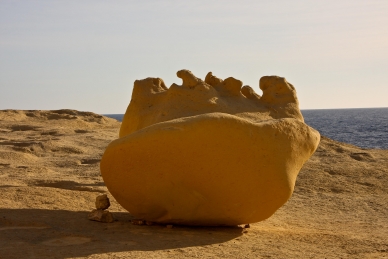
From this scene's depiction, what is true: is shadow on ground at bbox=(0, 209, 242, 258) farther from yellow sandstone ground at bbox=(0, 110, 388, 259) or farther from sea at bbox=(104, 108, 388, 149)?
sea at bbox=(104, 108, 388, 149)

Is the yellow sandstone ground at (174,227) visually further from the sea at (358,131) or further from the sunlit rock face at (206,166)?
the sea at (358,131)

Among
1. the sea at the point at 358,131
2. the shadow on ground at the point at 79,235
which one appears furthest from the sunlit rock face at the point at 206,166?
the sea at the point at 358,131

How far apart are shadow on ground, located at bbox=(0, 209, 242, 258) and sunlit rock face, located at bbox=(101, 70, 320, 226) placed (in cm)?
23

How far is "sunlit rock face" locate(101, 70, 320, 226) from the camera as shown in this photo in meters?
5.65

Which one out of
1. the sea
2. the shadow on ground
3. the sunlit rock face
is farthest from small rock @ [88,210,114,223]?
the sea

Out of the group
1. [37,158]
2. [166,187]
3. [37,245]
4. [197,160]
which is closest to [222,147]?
[197,160]

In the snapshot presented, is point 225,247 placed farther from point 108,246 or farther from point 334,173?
point 334,173

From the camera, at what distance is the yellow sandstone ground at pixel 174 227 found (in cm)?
526

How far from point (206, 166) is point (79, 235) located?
1587mm

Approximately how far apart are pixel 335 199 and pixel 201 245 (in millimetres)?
4997

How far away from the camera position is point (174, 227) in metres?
6.30

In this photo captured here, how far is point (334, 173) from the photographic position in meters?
12.1

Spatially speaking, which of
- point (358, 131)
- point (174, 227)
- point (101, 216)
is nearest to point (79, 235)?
point (101, 216)

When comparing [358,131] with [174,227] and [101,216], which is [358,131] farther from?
[101,216]
